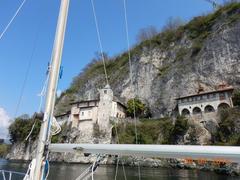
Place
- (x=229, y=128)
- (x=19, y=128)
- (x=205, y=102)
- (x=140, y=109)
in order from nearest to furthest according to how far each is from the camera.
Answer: (x=229, y=128)
(x=205, y=102)
(x=140, y=109)
(x=19, y=128)

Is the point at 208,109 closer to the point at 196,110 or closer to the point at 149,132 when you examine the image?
the point at 196,110

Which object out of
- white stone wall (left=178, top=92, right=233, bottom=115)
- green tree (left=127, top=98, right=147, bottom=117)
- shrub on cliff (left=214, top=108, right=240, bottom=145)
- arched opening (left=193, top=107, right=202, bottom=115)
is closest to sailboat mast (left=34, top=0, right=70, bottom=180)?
shrub on cliff (left=214, top=108, right=240, bottom=145)

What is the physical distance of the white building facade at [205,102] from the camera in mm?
34969

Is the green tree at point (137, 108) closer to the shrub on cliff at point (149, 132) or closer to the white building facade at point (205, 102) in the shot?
the shrub on cliff at point (149, 132)

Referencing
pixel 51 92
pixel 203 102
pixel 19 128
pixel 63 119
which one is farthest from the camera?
pixel 19 128

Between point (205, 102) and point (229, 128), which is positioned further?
point (205, 102)

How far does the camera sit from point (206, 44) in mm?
43250

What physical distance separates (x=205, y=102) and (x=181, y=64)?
11.8m

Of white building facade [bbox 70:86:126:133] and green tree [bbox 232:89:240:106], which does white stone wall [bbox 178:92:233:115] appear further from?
white building facade [bbox 70:86:126:133]

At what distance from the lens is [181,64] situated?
149 ft

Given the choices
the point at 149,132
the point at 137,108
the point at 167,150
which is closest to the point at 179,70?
the point at 137,108

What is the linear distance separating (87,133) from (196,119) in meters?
19.4

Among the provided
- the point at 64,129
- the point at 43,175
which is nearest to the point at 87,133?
the point at 64,129

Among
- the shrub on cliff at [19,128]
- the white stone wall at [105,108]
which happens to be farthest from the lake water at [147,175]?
the shrub on cliff at [19,128]
